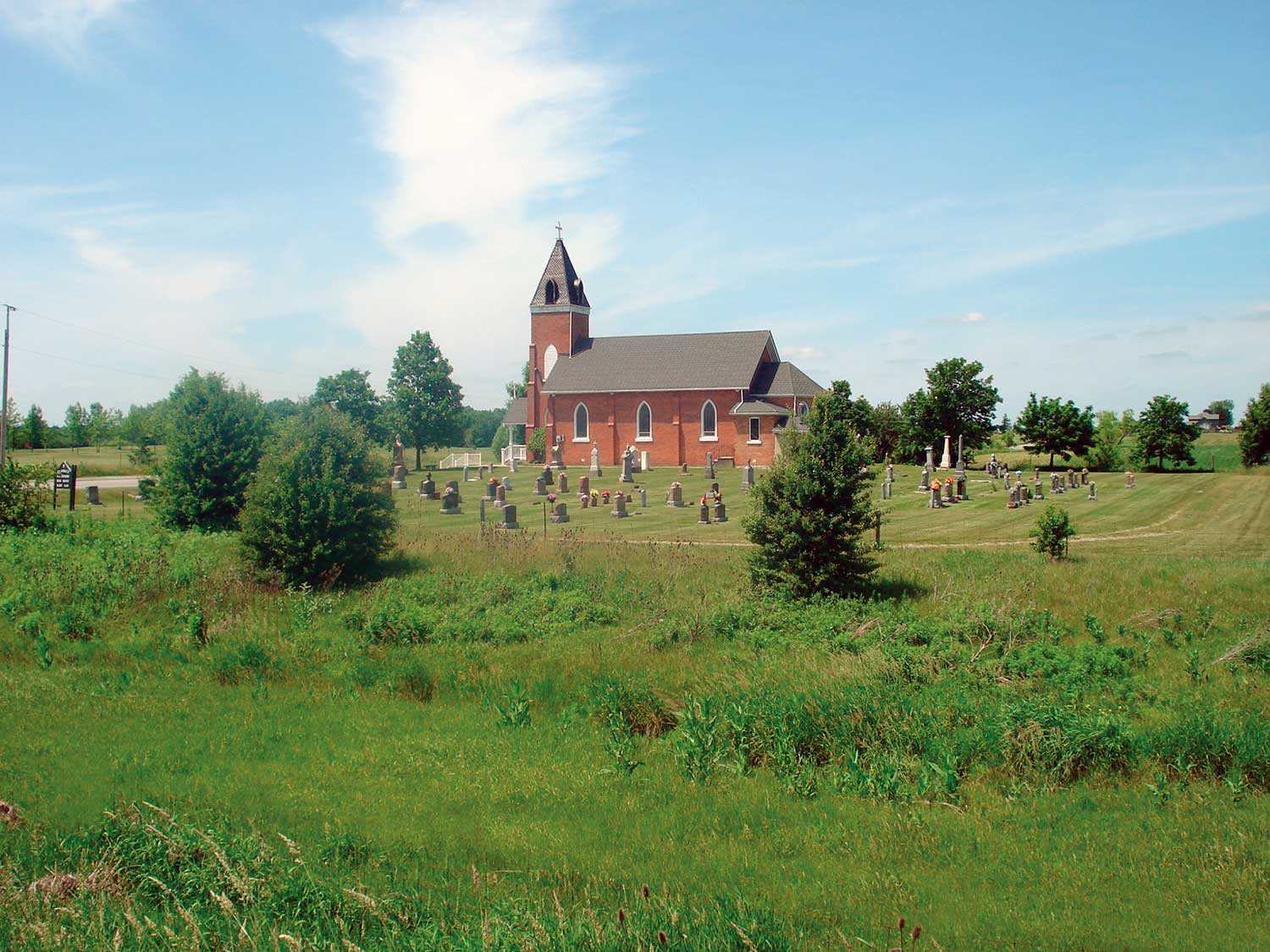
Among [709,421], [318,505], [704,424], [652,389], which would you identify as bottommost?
[318,505]

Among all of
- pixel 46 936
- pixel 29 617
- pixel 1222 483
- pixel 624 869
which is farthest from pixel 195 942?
pixel 1222 483

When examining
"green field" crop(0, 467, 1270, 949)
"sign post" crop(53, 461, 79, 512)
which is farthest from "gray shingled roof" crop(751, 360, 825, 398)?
"green field" crop(0, 467, 1270, 949)

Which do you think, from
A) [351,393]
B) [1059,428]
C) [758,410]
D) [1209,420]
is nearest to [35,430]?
[351,393]

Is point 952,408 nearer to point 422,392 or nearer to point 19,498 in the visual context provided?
point 422,392

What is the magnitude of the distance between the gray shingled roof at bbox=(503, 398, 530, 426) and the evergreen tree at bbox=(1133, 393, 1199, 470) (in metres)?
35.0

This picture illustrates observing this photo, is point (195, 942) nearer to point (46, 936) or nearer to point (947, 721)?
point (46, 936)

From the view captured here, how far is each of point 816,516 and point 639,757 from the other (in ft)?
23.2

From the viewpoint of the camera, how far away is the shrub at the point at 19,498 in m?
20.8

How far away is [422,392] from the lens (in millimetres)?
57719

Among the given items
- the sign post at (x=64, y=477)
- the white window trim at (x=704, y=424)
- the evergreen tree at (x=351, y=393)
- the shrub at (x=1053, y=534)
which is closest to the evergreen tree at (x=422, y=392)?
the evergreen tree at (x=351, y=393)

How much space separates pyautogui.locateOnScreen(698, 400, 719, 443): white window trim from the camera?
52.2 m

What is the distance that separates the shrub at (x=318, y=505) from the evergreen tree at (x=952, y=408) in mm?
40179

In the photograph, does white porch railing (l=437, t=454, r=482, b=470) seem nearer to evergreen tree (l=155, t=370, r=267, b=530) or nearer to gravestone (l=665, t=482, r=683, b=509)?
gravestone (l=665, t=482, r=683, b=509)

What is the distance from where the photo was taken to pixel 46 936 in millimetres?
4887
